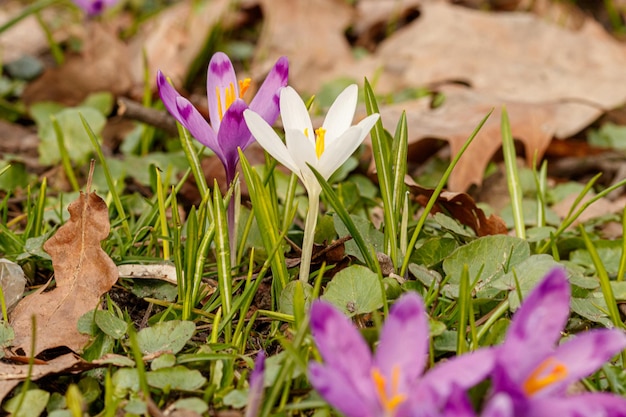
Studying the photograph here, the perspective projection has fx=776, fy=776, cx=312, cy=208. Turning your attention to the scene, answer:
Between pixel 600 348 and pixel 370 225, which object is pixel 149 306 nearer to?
pixel 370 225

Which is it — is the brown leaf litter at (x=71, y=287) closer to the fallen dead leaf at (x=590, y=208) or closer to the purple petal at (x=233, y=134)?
the purple petal at (x=233, y=134)

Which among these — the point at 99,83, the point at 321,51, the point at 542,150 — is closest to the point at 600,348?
the point at 542,150

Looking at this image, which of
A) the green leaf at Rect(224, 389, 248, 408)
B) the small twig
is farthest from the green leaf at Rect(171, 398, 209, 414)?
the small twig

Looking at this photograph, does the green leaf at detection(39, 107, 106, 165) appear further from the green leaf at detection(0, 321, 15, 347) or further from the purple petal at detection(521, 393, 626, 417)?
the purple petal at detection(521, 393, 626, 417)

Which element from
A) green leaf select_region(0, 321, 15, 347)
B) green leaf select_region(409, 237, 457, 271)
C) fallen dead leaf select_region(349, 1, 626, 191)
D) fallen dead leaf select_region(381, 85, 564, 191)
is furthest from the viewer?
fallen dead leaf select_region(349, 1, 626, 191)

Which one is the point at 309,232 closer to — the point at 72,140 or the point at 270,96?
the point at 270,96

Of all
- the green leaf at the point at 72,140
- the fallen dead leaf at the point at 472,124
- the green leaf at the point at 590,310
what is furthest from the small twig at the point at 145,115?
the green leaf at the point at 590,310

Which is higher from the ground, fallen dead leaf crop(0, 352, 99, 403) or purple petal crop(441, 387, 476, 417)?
purple petal crop(441, 387, 476, 417)
